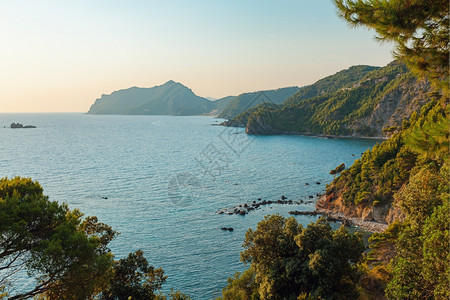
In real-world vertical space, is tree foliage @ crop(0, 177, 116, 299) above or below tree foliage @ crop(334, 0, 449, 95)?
below

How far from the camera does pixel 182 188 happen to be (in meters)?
79.3

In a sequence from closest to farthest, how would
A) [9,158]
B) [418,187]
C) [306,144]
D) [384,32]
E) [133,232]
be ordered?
[384,32], [418,187], [133,232], [9,158], [306,144]

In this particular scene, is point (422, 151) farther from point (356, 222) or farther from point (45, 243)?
point (356, 222)

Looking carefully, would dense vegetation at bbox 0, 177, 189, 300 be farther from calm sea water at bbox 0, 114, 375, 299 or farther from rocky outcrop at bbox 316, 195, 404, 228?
rocky outcrop at bbox 316, 195, 404, 228

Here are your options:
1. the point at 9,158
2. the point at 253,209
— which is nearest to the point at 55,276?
the point at 253,209

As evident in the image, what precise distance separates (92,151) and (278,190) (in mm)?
93279

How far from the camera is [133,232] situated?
2077 inches

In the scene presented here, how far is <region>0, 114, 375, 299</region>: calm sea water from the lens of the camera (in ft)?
150

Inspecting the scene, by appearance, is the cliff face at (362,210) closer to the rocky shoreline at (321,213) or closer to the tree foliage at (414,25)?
the rocky shoreline at (321,213)

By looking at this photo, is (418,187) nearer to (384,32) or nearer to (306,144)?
(384,32)

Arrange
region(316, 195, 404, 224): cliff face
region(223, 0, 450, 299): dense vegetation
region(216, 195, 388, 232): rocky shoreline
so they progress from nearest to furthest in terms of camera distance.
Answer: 1. region(223, 0, 450, 299): dense vegetation
2. region(316, 195, 404, 224): cliff face
3. region(216, 195, 388, 232): rocky shoreline

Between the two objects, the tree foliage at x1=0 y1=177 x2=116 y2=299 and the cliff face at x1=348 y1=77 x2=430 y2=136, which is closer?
the tree foliage at x1=0 y1=177 x2=116 y2=299

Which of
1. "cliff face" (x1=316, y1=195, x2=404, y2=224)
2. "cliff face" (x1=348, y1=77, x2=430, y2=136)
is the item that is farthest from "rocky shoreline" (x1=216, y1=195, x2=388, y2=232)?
"cliff face" (x1=348, y1=77, x2=430, y2=136)

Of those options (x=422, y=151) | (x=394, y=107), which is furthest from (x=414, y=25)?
(x=394, y=107)
